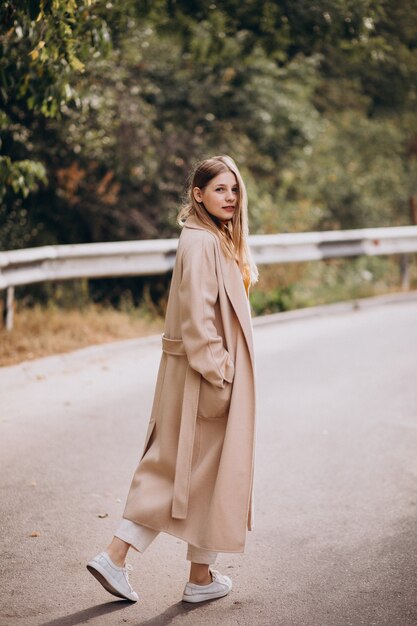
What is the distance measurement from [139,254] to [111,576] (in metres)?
6.87

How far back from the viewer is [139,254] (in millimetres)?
10602

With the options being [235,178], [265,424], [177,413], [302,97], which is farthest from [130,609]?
[302,97]

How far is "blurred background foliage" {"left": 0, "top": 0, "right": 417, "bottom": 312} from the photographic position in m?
8.06

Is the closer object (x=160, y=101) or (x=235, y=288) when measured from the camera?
(x=235, y=288)

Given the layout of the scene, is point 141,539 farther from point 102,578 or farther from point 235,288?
point 235,288

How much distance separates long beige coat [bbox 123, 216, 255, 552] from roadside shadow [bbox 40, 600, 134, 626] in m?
0.38

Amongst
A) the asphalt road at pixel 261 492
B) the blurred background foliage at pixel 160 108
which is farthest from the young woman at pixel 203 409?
the blurred background foliage at pixel 160 108

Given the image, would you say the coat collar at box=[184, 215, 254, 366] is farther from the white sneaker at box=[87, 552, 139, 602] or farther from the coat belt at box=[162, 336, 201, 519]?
the white sneaker at box=[87, 552, 139, 602]

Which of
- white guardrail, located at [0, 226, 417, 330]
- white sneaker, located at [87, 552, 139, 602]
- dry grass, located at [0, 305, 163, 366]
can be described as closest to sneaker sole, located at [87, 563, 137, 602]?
white sneaker, located at [87, 552, 139, 602]

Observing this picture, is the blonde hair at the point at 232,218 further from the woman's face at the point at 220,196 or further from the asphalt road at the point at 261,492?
the asphalt road at the point at 261,492

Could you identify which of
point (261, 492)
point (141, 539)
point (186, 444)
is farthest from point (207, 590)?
point (261, 492)

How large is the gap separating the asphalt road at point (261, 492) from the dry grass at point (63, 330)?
11.7 inches

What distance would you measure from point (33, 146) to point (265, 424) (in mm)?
6248

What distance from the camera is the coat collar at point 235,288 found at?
155 inches
